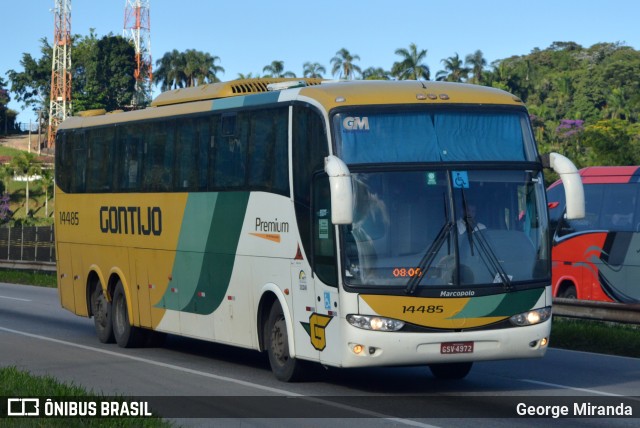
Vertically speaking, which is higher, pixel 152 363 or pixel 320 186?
pixel 320 186

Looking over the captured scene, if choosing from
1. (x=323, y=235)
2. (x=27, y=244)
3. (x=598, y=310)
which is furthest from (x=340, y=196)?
(x=27, y=244)

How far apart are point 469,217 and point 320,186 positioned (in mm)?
1660

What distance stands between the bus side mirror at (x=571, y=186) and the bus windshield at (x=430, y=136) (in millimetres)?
431

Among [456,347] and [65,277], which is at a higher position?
[65,277]

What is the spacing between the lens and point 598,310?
2047cm

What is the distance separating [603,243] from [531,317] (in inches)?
520

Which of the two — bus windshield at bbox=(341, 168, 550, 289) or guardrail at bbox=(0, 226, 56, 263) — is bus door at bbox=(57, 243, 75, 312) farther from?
guardrail at bbox=(0, 226, 56, 263)

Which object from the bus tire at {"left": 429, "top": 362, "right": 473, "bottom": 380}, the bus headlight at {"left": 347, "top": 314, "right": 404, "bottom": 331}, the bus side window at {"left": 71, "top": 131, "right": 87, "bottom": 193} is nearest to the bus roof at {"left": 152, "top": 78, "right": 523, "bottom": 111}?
the bus headlight at {"left": 347, "top": 314, "right": 404, "bottom": 331}

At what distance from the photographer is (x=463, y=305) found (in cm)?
1282

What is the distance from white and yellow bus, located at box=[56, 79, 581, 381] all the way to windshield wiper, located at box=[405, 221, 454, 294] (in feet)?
0.04

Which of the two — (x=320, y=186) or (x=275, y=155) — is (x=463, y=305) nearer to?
(x=320, y=186)

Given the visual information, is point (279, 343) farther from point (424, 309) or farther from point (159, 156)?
point (159, 156)

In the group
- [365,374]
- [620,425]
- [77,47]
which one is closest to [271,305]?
[365,374]

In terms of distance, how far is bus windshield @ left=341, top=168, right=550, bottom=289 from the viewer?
12.8m
